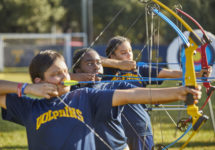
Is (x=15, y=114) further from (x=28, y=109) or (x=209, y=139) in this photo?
(x=209, y=139)

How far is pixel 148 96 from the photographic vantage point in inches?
59.6

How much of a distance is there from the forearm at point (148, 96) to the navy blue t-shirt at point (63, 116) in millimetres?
50

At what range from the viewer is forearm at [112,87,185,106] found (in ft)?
4.76

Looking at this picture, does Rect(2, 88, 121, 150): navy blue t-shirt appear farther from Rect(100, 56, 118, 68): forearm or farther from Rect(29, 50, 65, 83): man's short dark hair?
Rect(100, 56, 118, 68): forearm

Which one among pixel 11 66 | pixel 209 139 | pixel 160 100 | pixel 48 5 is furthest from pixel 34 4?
pixel 160 100

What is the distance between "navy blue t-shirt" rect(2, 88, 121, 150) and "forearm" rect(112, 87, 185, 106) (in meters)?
0.05

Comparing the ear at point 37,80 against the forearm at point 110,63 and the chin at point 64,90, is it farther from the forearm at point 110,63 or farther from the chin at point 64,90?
the forearm at point 110,63

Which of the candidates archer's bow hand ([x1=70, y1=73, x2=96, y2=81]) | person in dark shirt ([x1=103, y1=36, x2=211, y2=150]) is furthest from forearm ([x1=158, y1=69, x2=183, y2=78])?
archer's bow hand ([x1=70, y1=73, x2=96, y2=81])

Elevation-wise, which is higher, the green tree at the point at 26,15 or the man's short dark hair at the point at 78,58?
the green tree at the point at 26,15

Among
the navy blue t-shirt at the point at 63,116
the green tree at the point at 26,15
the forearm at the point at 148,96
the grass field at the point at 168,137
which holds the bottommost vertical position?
the grass field at the point at 168,137

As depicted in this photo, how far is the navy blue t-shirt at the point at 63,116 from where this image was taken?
161 centimetres

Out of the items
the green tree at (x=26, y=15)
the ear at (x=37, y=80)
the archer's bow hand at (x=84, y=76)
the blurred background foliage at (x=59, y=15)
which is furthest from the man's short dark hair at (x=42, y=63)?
the green tree at (x=26, y=15)

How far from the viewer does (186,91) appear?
1.43 meters

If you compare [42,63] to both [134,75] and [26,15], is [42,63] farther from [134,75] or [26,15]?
[26,15]
